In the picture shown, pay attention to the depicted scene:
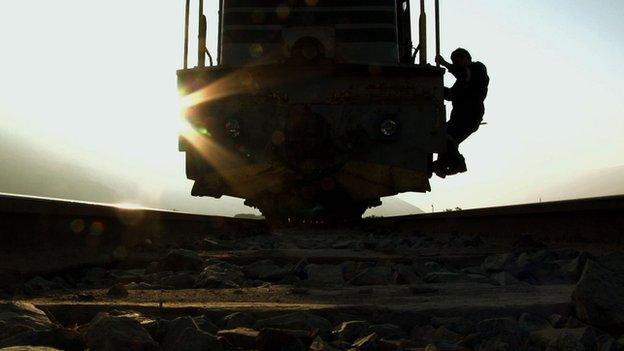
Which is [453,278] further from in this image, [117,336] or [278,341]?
[117,336]

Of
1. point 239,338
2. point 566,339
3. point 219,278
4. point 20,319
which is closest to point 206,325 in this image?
point 239,338

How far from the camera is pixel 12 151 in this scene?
16625 cm

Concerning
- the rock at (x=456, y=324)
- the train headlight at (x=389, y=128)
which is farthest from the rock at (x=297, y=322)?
the train headlight at (x=389, y=128)

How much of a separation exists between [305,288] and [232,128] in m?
5.03

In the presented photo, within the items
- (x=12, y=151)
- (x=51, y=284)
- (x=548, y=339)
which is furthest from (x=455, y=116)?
(x=12, y=151)

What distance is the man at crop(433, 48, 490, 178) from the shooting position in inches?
307

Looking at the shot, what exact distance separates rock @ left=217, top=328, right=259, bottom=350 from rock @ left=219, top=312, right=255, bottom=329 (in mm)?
183

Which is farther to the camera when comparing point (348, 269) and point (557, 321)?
point (348, 269)

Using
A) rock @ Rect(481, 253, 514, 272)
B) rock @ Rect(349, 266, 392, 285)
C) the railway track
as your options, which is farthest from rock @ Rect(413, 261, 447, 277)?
rock @ Rect(349, 266, 392, 285)

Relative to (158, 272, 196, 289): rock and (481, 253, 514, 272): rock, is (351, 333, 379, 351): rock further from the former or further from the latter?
(481, 253, 514, 272): rock

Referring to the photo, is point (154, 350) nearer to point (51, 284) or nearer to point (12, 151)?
point (51, 284)

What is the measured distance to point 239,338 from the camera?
1.60 meters

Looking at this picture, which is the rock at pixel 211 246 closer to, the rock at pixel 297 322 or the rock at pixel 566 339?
the rock at pixel 297 322

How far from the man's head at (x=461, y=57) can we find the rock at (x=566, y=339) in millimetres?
6641
